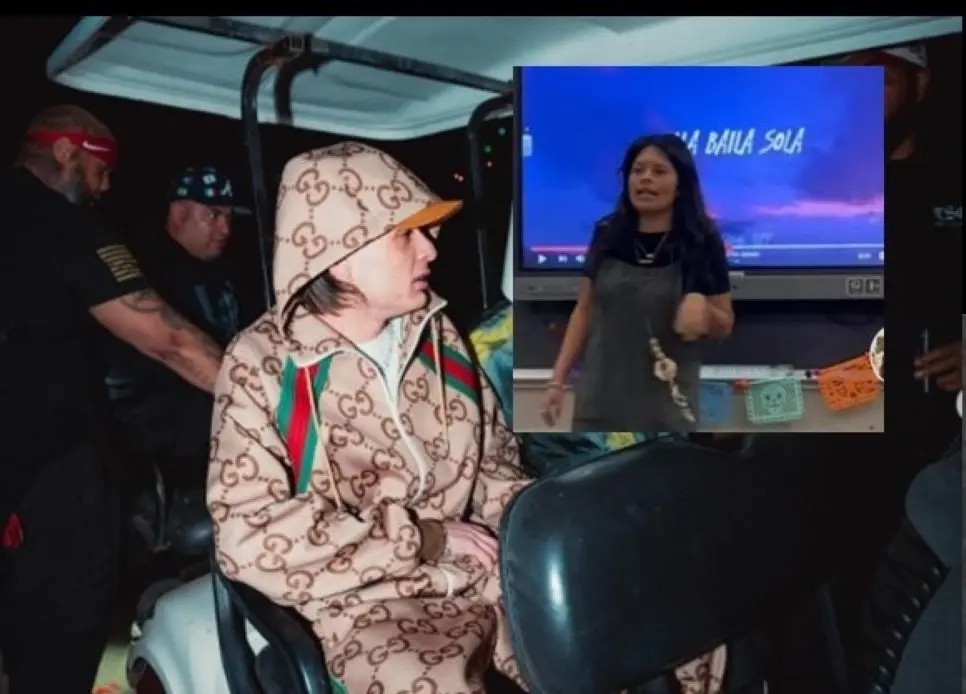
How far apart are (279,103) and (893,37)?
3.15 feet

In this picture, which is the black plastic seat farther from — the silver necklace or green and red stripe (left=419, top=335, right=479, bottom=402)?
the silver necklace

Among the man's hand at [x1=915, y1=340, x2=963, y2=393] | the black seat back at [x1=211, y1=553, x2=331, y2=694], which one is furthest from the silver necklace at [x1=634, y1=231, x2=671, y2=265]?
the black seat back at [x1=211, y1=553, x2=331, y2=694]

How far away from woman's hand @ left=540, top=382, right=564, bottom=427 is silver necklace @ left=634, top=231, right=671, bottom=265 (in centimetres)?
24

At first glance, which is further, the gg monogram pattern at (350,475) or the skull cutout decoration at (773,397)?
the skull cutout decoration at (773,397)

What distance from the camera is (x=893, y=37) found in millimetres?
1656

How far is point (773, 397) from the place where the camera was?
1.69m

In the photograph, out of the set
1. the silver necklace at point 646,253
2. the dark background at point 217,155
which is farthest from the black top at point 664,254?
the dark background at point 217,155

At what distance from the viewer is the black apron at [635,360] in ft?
5.55

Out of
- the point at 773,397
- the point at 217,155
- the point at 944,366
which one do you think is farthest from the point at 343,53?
the point at 944,366

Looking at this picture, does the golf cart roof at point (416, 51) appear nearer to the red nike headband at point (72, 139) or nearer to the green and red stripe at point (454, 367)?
the red nike headband at point (72, 139)

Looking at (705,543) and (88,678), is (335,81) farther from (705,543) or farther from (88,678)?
(88,678)

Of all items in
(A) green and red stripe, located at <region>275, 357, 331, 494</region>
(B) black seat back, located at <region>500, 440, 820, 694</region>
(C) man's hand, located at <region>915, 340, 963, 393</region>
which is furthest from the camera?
(C) man's hand, located at <region>915, 340, 963, 393</region>

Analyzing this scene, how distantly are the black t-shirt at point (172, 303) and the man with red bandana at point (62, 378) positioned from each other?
0.01 metres

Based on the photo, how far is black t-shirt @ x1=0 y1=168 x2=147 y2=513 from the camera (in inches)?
60.7
